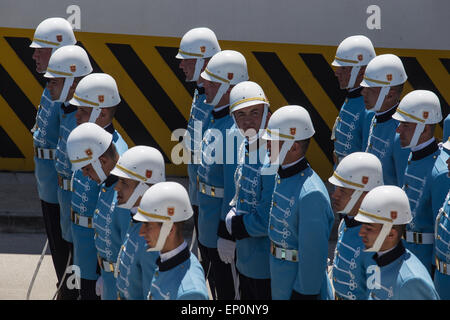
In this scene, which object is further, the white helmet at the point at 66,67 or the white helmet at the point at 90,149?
the white helmet at the point at 66,67

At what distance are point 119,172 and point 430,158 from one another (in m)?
2.29

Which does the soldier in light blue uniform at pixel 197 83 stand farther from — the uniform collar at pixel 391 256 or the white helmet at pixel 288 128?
the uniform collar at pixel 391 256

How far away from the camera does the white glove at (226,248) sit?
25.9 ft

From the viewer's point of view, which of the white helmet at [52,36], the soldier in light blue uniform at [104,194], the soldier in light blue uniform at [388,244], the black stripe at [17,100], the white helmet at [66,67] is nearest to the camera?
the soldier in light blue uniform at [388,244]

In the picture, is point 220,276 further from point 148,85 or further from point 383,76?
point 148,85

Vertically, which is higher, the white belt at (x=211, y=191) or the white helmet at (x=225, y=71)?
the white helmet at (x=225, y=71)

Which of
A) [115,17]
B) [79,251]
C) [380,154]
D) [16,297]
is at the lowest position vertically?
[16,297]

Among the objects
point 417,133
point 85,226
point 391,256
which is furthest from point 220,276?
point 391,256

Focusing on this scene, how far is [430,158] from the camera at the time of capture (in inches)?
300

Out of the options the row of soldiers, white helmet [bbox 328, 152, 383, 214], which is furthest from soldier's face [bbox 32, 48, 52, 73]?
white helmet [bbox 328, 152, 383, 214]

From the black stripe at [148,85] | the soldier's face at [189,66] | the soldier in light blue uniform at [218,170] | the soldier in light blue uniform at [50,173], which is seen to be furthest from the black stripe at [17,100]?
the soldier in light blue uniform at [218,170]

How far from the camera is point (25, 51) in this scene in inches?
446
